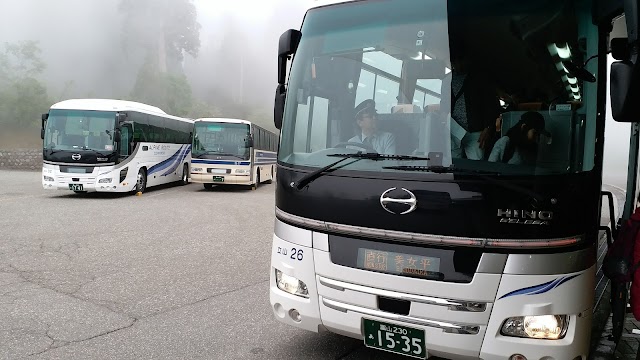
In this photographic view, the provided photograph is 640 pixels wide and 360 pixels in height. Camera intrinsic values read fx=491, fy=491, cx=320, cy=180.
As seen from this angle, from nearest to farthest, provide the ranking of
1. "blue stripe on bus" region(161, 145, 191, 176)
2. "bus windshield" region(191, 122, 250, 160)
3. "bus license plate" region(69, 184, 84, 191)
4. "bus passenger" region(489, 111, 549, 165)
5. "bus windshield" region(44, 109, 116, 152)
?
"bus passenger" region(489, 111, 549, 165) → "bus license plate" region(69, 184, 84, 191) → "bus windshield" region(44, 109, 116, 152) → "bus windshield" region(191, 122, 250, 160) → "blue stripe on bus" region(161, 145, 191, 176)

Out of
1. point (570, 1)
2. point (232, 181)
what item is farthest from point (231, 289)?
point (232, 181)

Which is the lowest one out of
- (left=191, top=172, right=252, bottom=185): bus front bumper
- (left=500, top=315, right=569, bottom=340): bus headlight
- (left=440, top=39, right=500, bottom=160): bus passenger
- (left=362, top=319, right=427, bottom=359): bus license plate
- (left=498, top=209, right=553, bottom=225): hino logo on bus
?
(left=362, top=319, right=427, bottom=359): bus license plate

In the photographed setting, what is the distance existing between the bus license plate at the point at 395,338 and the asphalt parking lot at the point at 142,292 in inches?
30.8

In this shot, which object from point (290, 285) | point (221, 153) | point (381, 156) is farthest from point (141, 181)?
point (381, 156)

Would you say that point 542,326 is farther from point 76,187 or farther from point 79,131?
point 79,131

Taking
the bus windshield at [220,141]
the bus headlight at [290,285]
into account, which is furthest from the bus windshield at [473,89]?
the bus windshield at [220,141]

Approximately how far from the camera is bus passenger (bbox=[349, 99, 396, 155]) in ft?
10.1

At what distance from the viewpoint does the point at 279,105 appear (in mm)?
3992

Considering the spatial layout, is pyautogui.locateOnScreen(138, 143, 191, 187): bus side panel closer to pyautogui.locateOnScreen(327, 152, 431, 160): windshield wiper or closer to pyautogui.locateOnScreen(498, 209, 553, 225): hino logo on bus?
pyautogui.locateOnScreen(327, 152, 431, 160): windshield wiper

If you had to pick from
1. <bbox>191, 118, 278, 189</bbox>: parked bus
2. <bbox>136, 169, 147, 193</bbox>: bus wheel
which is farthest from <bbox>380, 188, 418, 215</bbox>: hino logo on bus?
<bbox>191, 118, 278, 189</bbox>: parked bus

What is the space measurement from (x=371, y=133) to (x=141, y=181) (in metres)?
14.7

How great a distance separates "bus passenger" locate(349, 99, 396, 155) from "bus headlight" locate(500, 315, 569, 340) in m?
1.22

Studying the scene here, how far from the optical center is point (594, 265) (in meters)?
2.97

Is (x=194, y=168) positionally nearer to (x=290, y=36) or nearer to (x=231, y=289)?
(x=231, y=289)
